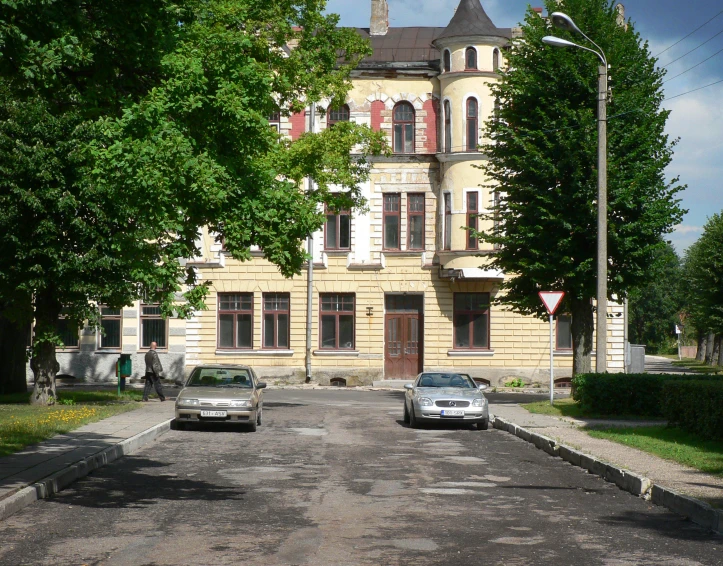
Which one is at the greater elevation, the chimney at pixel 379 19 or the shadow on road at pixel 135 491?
the chimney at pixel 379 19

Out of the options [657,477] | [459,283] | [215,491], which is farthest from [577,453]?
[459,283]

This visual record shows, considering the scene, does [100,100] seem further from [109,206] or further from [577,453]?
[109,206]

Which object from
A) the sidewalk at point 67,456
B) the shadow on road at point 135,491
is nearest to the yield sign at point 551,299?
the sidewalk at point 67,456

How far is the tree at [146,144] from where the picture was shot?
38.7 ft

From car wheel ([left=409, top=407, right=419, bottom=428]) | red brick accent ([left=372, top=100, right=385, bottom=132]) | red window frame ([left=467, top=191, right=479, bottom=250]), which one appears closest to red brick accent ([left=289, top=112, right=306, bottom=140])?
red brick accent ([left=372, top=100, right=385, bottom=132])

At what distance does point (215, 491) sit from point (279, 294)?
103 ft

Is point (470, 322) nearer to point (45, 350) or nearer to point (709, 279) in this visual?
point (709, 279)

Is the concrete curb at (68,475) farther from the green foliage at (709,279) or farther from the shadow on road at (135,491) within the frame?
the green foliage at (709,279)

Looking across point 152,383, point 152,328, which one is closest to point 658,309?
point 152,328

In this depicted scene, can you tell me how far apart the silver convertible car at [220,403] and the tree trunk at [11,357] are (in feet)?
33.5

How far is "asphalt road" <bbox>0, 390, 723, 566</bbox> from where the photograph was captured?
9.05 meters

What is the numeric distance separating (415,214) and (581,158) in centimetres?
1497

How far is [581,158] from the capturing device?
29.4 meters

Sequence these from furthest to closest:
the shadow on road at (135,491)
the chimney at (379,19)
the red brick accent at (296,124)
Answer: the chimney at (379,19) → the red brick accent at (296,124) → the shadow on road at (135,491)
